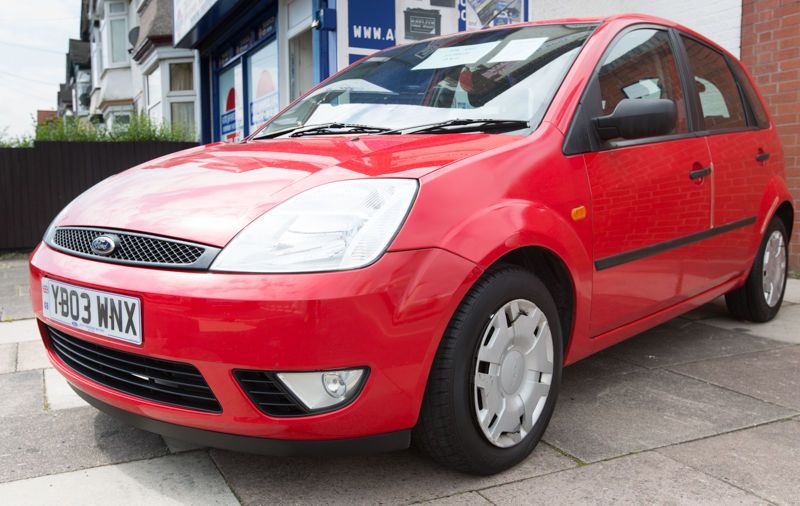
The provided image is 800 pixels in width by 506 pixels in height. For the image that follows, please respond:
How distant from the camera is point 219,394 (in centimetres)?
186

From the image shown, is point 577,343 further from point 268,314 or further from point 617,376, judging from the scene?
Answer: point 268,314

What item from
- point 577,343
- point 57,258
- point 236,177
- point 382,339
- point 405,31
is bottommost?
point 577,343

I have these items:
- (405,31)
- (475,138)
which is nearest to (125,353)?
(475,138)

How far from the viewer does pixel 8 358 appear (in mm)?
3758

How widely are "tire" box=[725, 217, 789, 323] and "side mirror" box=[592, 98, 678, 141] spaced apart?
1798 mm

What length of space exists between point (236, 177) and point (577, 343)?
4.38 ft

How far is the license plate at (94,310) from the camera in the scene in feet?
6.32

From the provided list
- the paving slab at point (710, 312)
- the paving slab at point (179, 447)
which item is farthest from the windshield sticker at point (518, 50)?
the paving slab at point (710, 312)

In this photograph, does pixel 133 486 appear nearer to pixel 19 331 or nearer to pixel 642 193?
pixel 642 193

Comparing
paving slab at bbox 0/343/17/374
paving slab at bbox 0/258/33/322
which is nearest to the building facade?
paving slab at bbox 0/258/33/322

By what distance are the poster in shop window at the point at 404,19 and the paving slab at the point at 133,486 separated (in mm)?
4905

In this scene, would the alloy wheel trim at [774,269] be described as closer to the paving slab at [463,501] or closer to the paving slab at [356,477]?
the paving slab at [356,477]

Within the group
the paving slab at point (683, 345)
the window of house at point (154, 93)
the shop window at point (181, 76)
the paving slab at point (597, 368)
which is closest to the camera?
the paving slab at point (597, 368)

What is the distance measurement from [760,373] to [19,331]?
4.23 metres
